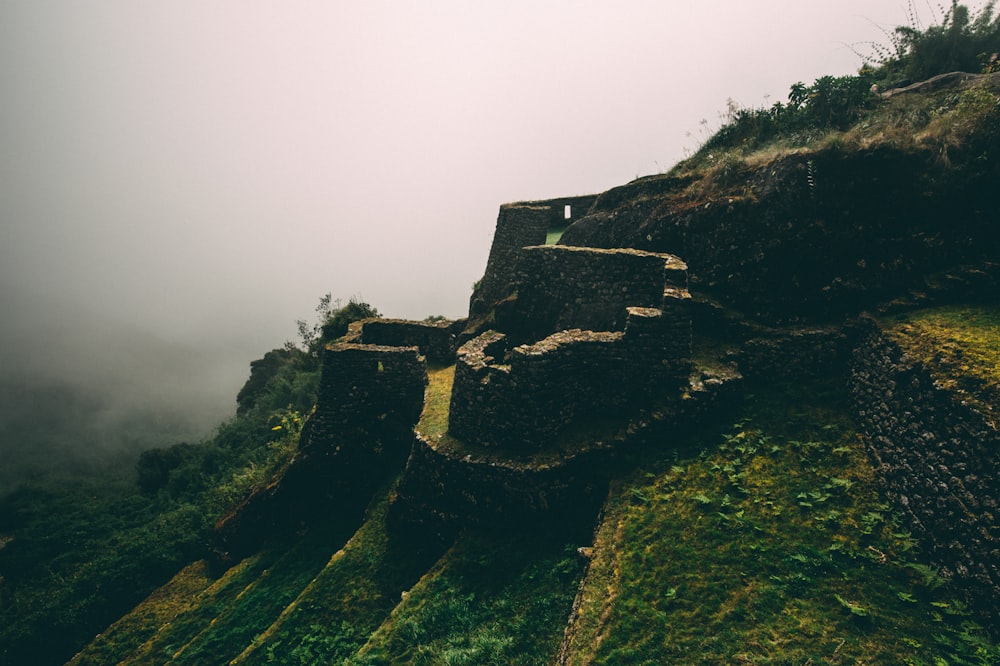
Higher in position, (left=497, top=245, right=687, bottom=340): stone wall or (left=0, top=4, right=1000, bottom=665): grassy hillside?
(left=497, top=245, right=687, bottom=340): stone wall

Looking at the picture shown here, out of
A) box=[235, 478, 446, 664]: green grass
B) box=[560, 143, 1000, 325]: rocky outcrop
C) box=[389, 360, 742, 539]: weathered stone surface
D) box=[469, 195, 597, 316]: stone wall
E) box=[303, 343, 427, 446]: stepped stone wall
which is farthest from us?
box=[469, 195, 597, 316]: stone wall

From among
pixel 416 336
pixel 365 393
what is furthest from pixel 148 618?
pixel 416 336

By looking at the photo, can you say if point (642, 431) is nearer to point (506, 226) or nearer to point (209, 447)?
point (506, 226)

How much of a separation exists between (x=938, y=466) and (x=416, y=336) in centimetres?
1906

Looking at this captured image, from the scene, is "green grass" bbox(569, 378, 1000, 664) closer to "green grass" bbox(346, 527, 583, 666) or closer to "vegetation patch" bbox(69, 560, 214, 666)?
"green grass" bbox(346, 527, 583, 666)

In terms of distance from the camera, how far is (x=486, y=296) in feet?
72.5

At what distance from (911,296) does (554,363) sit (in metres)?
8.13

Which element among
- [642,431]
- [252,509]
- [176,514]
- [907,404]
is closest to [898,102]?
[907,404]

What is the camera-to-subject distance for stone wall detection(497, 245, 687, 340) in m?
12.6

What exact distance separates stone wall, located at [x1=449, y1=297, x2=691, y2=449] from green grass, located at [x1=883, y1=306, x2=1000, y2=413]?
4.16 m

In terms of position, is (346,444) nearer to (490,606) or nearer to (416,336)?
(416,336)

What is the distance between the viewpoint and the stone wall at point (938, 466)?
5.82 meters

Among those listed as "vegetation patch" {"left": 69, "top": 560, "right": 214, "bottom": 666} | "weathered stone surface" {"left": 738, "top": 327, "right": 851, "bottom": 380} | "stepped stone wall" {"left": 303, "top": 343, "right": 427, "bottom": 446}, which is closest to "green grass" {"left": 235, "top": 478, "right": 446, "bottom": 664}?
"stepped stone wall" {"left": 303, "top": 343, "right": 427, "bottom": 446}

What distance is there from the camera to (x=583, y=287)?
47.9 ft
